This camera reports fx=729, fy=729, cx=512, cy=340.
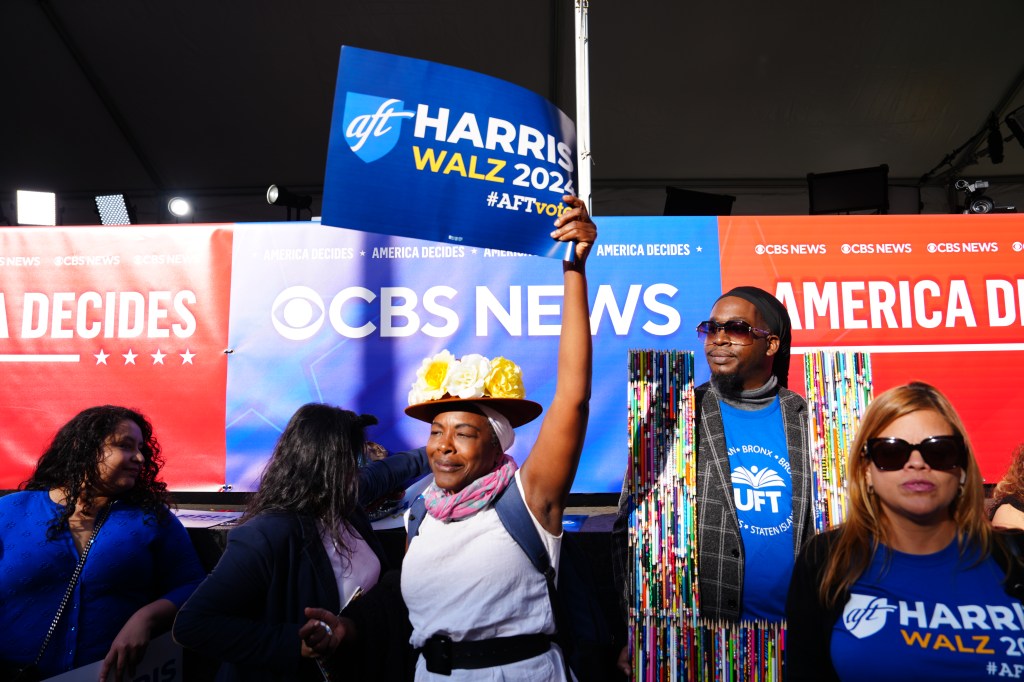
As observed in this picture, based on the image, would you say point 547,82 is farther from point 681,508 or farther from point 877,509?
point 877,509

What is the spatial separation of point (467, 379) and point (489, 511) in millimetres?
340

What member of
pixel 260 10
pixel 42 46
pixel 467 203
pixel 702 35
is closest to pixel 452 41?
pixel 260 10

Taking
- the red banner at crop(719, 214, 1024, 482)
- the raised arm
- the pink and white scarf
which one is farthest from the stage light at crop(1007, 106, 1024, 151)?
the pink and white scarf

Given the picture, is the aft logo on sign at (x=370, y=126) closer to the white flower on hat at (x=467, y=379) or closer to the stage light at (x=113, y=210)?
the white flower on hat at (x=467, y=379)

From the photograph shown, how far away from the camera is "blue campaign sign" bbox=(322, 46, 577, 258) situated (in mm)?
2016

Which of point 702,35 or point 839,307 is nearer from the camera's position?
point 839,307

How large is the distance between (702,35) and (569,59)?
110 cm

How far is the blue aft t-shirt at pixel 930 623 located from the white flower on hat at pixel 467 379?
3.19ft

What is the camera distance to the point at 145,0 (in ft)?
18.7

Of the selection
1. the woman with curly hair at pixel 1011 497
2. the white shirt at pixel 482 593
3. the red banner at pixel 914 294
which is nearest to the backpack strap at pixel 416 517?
the white shirt at pixel 482 593

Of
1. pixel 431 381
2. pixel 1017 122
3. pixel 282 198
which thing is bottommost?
pixel 431 381

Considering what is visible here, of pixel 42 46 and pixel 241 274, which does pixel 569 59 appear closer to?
pixel 241 274

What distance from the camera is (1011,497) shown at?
296 centimetres

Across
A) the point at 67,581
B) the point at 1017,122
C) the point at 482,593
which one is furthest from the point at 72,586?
the point at 1017,122
